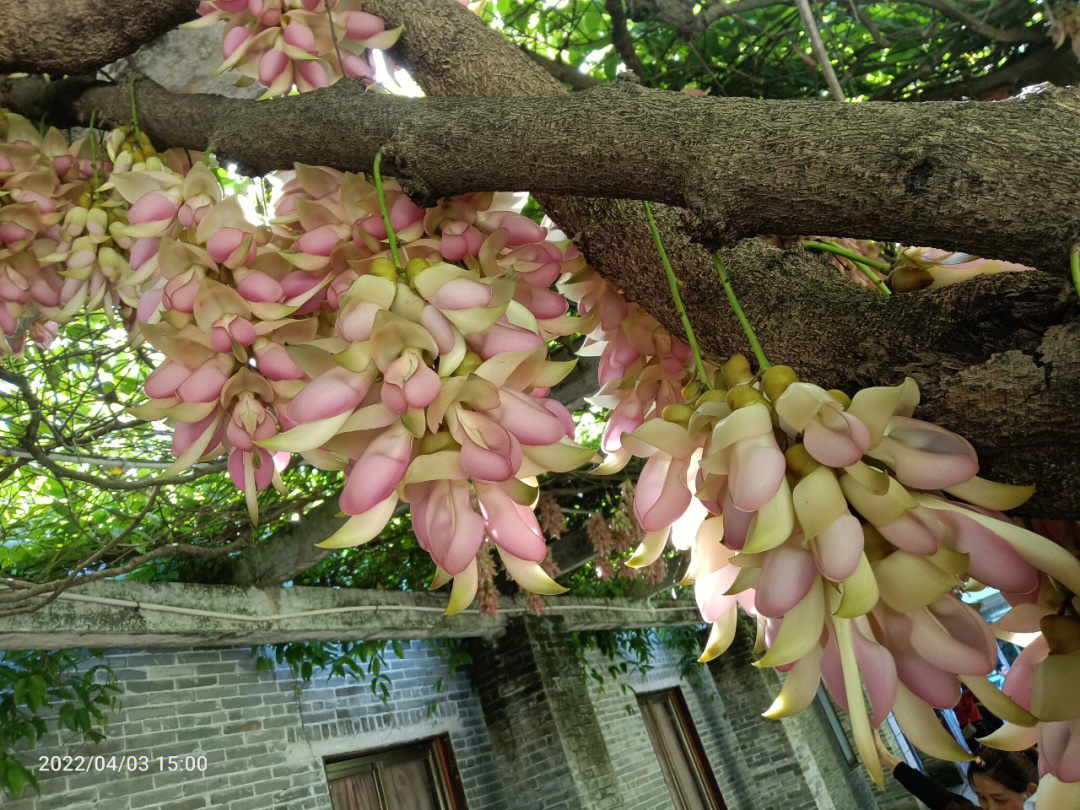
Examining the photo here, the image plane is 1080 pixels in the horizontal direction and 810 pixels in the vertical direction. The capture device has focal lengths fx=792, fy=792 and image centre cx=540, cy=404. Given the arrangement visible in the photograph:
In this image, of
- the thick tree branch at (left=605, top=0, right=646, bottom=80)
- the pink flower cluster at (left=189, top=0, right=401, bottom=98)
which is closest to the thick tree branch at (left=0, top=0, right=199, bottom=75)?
the pink flower cluster at (left=189, top=0, right=401, bottom=98)

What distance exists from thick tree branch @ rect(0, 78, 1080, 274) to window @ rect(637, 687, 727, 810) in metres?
7.02

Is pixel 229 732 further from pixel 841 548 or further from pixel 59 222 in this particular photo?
pixel 841 548

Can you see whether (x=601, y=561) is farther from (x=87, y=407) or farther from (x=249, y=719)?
(x=87, y=407)

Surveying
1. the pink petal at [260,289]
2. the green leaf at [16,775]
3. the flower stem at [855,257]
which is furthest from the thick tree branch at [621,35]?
the green leaf at [16,775]

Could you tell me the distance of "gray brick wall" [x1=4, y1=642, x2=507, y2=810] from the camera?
10.4 feet

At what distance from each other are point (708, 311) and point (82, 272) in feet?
2.61

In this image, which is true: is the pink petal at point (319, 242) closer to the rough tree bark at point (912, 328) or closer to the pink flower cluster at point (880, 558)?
the rough tree bark at point (912, 328)

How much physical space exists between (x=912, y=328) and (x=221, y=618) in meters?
3.53

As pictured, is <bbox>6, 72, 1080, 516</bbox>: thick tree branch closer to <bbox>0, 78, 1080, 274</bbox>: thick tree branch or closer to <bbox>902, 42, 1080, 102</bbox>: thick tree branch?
<bbox>0, 78, 1080, 274</bbox>: thick tree branch

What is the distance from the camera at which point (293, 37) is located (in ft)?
3.18

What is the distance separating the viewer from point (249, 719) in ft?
12.7

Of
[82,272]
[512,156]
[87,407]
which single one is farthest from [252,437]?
[87,407]

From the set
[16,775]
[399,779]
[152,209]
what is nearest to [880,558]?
[152,209]

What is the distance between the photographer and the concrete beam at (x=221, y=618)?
9.56 feet
